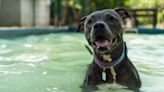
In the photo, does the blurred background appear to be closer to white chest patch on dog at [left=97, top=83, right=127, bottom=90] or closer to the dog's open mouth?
white chest patch on dog at [left=97, top=83, right=127, bottom=90]

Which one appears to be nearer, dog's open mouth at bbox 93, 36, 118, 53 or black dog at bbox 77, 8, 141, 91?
dog's open mouth at bbox 93, 36, 118, 53

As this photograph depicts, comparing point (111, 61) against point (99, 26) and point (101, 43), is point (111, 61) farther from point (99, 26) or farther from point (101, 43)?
point (99, 26)

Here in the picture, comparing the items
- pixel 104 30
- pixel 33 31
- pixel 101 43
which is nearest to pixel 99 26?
pixel 104 30

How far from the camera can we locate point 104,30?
4113mm

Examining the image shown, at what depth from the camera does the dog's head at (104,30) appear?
162 inches

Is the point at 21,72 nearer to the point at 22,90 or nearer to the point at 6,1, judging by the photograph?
the point at 22,90

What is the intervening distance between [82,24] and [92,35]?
86 cm

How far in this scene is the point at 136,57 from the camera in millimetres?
7547

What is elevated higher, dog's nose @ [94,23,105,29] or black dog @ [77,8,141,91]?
dog's nose @ [94,23,105,29]

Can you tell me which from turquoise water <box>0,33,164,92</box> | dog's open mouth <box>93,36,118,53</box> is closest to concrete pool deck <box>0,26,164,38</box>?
turquoise water <box>0,33,164,92</box>

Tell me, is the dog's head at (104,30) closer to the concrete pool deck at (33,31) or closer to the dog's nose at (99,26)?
the dog's nose at (99,26)

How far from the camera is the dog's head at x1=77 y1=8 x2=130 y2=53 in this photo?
13.5 feet

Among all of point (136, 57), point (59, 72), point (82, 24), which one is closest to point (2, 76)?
point (59, 72)

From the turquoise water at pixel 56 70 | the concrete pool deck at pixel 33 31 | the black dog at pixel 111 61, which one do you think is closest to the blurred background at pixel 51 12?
the concrete pool deck at pixel 33 31
